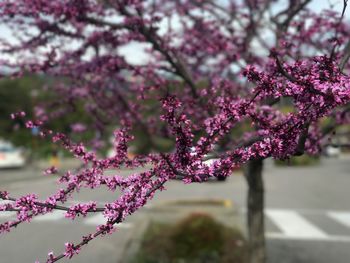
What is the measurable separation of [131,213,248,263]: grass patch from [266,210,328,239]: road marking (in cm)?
146

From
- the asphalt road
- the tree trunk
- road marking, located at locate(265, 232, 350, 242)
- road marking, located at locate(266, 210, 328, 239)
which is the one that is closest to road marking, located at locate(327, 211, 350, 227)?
the asphalt road

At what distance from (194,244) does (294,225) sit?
421cm

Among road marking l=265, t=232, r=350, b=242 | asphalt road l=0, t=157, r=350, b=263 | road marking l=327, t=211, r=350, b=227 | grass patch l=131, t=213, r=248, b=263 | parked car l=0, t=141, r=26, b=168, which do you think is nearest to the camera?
asphalt road l=0, t=157, r=350, b=263

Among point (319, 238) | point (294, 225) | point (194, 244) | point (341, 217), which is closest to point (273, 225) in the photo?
point (294, 225)

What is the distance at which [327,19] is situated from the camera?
741cm

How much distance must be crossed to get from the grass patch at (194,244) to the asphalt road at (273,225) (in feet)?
1.68

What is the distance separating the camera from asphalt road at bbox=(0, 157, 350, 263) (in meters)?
6.24

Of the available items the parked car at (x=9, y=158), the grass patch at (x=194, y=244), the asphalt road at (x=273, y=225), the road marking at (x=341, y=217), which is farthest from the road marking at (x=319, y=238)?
the parked car at (x=9, y=158)

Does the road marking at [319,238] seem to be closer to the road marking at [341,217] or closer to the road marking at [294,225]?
the road marking at [294,225]

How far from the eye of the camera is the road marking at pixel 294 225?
40.1 ft

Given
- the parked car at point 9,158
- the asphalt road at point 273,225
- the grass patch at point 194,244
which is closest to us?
the asphalt road at point 273,225

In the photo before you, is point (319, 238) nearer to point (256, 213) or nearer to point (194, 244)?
point (194, 244)

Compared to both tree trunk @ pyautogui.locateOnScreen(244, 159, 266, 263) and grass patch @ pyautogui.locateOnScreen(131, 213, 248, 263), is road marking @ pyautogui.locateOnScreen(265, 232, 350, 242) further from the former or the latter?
tree trunk @ pyautogui.locateOnScreen(244, 159, 266, 263)

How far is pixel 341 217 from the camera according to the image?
1479cm
